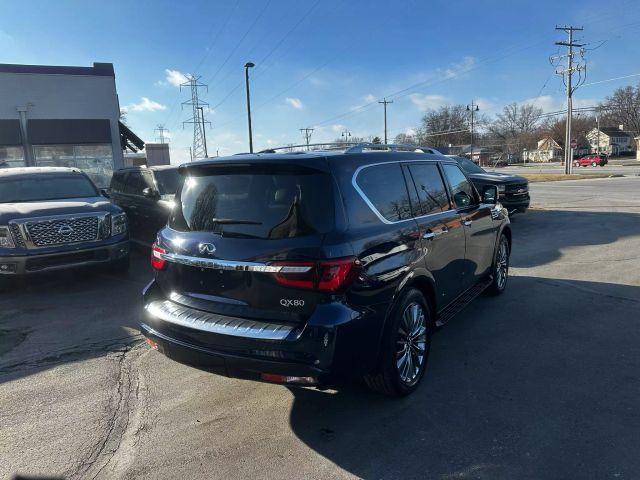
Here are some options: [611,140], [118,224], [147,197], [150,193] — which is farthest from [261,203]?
[611,140]

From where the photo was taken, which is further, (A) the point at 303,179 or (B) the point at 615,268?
(B) the point at 615,268

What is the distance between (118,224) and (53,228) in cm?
96

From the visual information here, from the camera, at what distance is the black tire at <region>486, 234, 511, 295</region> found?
573 centimetres

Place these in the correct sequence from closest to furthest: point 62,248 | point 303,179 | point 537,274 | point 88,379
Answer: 1. point 303,179
2. point 88,379
3. point 62,248
4. point 537,274

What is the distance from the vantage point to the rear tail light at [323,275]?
2844 mm

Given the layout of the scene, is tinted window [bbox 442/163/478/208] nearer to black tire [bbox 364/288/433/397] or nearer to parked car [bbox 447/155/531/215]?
black tire [bbox 364/288/433/397]

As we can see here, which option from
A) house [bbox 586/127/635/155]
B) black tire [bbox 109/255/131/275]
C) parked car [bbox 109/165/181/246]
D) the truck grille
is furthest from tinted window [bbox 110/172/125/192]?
house [bbox 586/127/635/155]

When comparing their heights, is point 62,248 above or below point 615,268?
above

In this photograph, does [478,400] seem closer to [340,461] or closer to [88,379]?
[340,461]

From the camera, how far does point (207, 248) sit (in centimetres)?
323

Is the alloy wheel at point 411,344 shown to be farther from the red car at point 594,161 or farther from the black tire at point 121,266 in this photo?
the red car at point 594,161

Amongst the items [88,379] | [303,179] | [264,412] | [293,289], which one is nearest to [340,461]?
[264,412]

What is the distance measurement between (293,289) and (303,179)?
748mm

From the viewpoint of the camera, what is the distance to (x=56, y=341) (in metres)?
4.87
